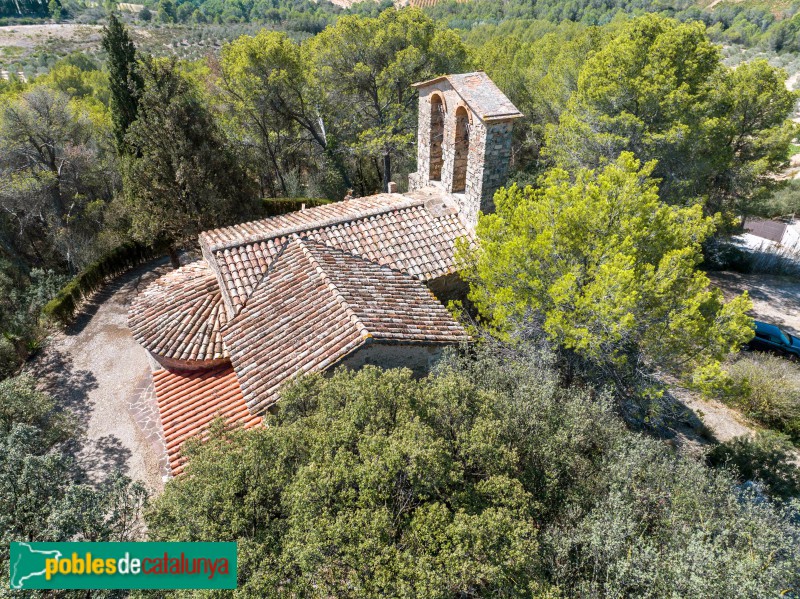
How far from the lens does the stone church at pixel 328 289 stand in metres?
8.66

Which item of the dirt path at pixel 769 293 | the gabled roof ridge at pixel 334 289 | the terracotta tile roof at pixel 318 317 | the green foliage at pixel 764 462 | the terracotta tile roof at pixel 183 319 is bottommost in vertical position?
the dirt path at pixel 769 293

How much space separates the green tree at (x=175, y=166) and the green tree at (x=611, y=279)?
1239 centimetres

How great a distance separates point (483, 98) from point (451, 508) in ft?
30.3

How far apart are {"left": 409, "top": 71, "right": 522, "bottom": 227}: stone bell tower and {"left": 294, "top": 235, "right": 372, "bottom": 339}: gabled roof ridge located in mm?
4105

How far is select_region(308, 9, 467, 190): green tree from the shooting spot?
22156mm

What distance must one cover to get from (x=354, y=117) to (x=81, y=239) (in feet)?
48.5

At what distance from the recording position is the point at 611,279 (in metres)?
7.85

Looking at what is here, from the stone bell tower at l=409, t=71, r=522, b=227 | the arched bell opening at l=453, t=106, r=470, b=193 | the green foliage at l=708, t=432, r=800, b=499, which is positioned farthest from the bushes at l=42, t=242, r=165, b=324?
the green foliage at l=708, t=432, r=800, b=499

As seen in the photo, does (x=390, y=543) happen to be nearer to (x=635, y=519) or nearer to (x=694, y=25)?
(x=635, y=519)

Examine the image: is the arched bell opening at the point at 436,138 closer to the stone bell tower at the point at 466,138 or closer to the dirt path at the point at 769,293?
the stone bell tower at the point at 466,138

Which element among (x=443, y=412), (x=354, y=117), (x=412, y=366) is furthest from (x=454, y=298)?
(x=354, y=117)

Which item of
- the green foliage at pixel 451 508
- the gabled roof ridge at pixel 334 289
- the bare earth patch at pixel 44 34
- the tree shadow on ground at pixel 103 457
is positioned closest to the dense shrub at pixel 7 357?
the tree shadow on ground at pixel 103 457

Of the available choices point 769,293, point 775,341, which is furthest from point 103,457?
point 769,293

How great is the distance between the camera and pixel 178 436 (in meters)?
9.30
